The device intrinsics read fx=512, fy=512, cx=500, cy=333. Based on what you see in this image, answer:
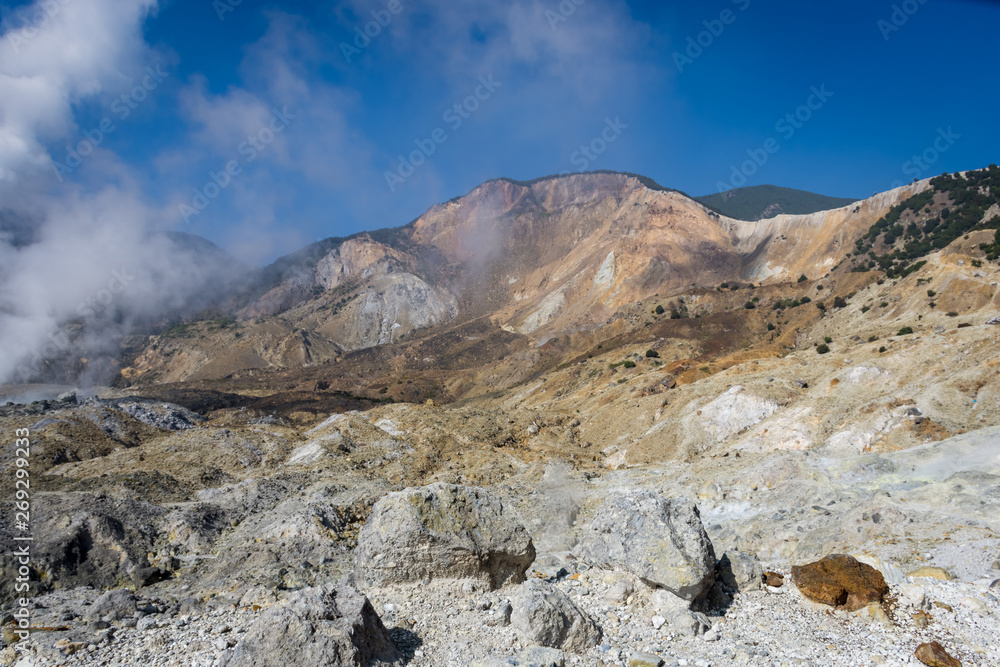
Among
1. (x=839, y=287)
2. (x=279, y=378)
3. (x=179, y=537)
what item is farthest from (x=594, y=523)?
(x=279, y=378)

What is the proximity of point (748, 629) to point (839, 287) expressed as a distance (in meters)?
61.9

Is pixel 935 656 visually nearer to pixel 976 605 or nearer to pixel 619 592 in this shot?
pixel 976 605

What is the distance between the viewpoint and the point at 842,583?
7.74 meters

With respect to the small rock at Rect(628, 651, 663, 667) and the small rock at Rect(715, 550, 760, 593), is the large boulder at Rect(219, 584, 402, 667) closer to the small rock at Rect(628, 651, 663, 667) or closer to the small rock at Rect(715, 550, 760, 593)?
the small rock at Rect(628, 651, 663, 667)

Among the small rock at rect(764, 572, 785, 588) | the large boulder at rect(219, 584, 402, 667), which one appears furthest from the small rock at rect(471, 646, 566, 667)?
the small rock at rect(764, 572, 785, 588)

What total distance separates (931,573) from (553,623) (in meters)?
6.12

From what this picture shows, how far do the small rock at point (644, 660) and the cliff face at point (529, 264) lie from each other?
6800 cm

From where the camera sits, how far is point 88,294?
112m

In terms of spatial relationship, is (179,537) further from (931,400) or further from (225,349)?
(225,349)

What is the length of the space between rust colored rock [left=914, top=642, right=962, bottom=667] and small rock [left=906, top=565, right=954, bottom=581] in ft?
6.08

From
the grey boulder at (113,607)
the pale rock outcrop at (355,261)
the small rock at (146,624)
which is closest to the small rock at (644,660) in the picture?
Answer: the small rock at (146,624)

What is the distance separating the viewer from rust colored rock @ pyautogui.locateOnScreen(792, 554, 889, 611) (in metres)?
7.48

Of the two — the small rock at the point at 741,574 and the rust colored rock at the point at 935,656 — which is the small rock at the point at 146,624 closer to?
the small rock at the point at 741,574

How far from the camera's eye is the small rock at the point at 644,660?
6469 mm
